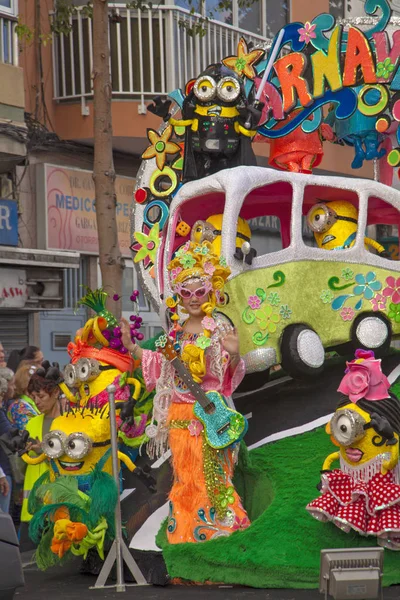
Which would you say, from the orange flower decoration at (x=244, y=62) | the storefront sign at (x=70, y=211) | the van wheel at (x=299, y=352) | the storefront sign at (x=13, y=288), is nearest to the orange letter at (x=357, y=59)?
the orange flower decoration at (x=244, y=62)

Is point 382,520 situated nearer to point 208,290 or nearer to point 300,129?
point 208,290

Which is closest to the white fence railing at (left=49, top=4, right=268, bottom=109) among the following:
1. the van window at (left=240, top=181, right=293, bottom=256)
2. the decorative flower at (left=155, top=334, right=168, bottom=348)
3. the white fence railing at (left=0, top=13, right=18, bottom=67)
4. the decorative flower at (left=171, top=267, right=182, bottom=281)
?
the white fence railing at (left=0, top=13, right=18, bottom=67)

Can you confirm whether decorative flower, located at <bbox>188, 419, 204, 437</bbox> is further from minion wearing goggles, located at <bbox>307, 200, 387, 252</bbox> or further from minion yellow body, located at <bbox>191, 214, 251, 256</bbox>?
minion wearing goggles, located at <bbox>307, 200, 387, 252</bbox>

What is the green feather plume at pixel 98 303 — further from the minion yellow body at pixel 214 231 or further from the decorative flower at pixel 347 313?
the decorative flower at pixel 347 313

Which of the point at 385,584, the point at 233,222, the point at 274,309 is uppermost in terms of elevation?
the point at 233,222

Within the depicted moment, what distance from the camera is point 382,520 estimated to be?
7297 mm

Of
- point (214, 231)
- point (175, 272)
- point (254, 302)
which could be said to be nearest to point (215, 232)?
point (214, 231)

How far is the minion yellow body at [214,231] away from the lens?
885 cm

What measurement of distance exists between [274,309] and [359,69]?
81.6 inches

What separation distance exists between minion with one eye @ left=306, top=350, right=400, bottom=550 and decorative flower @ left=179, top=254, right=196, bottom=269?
1.14 meters

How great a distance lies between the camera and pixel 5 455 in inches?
363

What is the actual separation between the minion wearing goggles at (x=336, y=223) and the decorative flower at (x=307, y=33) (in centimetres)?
123

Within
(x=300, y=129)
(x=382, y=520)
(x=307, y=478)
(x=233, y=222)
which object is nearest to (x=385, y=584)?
(x=382, y=520)

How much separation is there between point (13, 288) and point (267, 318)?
644 cm
